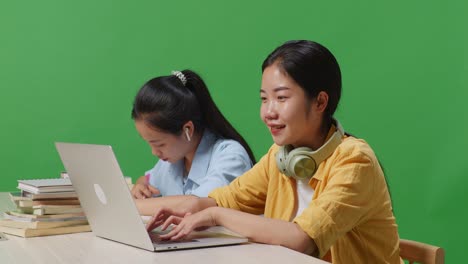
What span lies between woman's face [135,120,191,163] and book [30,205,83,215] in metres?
0.59

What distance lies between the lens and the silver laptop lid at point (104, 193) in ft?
4.76

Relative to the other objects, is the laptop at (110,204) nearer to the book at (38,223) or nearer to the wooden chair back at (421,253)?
the book at (38,223)

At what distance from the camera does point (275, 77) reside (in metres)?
1.77

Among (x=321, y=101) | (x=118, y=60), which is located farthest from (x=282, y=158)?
(x=118, y=60)

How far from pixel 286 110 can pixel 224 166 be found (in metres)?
0.62

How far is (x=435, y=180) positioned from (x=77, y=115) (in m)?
1.56

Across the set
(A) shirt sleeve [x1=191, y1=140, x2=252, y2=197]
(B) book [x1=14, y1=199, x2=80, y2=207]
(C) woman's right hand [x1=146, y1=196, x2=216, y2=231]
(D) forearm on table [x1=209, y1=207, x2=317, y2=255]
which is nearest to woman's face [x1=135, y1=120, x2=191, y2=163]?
(A) shirt sleeve [x1=191, y1=140, x2=252, y2=197]

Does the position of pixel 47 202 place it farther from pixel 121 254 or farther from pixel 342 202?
pixel 342 202

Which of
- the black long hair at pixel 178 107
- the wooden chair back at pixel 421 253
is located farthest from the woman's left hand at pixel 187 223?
the black long hair at pixel 178 107

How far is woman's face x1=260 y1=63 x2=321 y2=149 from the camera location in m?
1.74

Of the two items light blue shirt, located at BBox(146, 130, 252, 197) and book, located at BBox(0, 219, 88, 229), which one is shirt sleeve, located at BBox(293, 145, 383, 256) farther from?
light blue shirt, located at BBox(146, 130, 252, 197)

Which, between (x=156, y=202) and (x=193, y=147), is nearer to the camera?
(x=156, y=202)

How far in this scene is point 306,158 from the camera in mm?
1709

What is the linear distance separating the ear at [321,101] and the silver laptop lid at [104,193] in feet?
1.80
